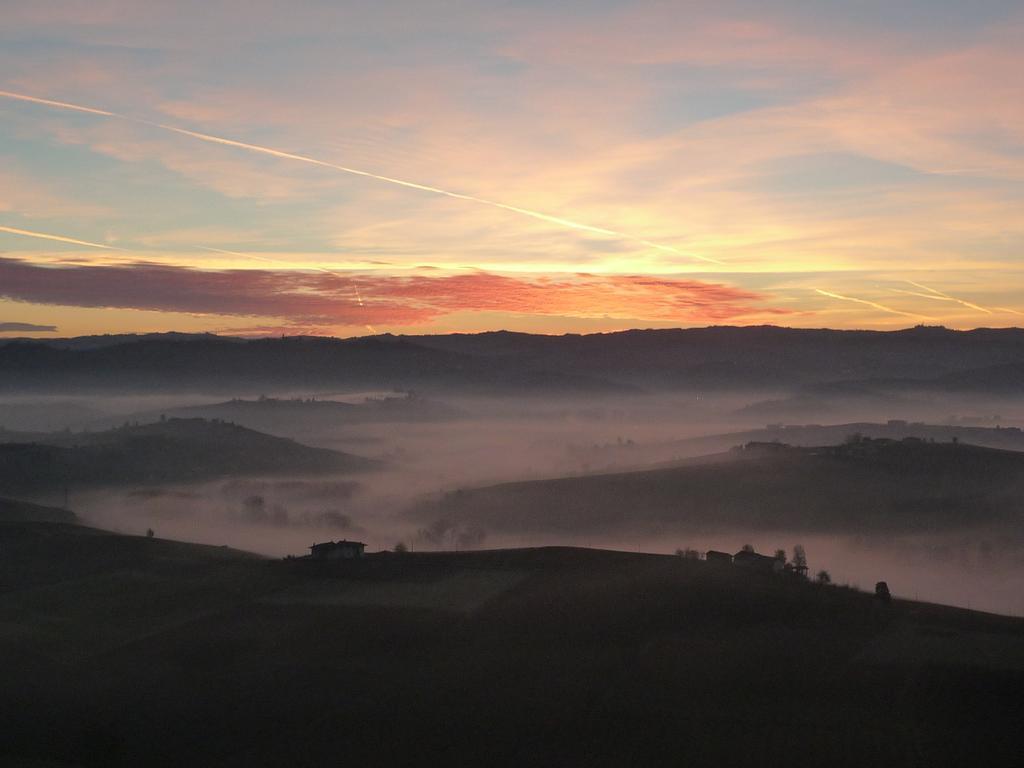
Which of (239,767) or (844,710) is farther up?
(844,710)

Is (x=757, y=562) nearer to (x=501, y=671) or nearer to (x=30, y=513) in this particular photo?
(x=501, y=671)

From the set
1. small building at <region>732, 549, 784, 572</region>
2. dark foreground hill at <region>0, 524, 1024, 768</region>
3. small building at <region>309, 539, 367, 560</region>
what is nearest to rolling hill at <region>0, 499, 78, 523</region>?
dark foreground hill at <region>0, 524, 1024, 768</region>

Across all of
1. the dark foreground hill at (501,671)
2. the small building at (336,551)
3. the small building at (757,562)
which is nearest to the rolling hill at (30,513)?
the dark foreground hill at (501,671)

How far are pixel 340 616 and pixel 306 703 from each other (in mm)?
19120

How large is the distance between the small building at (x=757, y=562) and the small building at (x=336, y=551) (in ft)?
129

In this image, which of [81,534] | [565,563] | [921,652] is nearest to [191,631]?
[565,563]

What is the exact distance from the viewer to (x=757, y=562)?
10038cm

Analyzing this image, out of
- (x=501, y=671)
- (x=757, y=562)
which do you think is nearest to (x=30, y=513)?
(x=757, y=562)

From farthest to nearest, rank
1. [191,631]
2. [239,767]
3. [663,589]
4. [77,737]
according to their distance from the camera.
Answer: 1. [663,589]
2. [191,631]
3. [77,737]
4. [239,767]

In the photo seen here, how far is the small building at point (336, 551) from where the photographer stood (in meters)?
99.4

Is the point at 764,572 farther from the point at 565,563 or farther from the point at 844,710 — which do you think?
the point at 844,710

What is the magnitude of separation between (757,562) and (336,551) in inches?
1720

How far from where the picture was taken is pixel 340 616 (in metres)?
76.8

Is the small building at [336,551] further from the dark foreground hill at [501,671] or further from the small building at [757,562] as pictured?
the small building at [757,562]
